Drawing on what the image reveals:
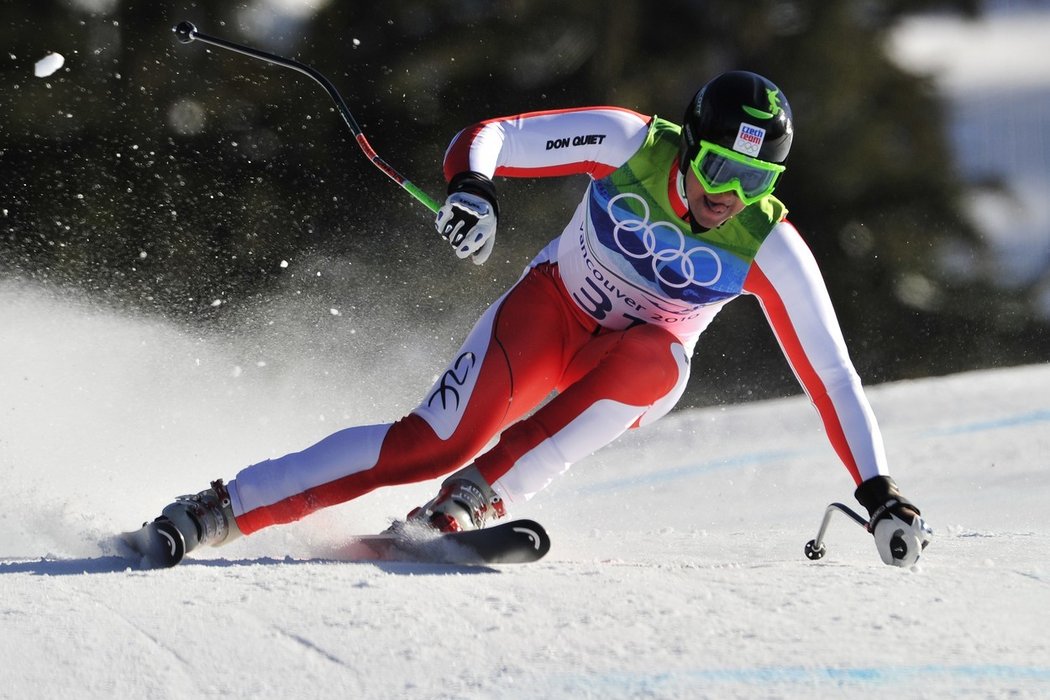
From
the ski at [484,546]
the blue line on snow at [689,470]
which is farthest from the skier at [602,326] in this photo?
the blue line on snow at [689,470]

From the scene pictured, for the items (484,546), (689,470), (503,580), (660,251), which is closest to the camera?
(503,580)

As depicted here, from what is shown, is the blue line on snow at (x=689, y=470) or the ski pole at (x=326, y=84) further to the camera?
the blue line on snow at (x=689, y=470)

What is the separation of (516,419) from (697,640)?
125 centimetres

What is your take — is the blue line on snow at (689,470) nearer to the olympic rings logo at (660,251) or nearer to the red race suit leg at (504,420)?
the red race suit leg at (504,420)

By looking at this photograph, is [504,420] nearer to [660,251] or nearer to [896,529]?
[660,251]

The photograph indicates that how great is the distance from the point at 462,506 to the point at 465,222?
24.2 inches

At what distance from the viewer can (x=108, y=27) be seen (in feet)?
21.1

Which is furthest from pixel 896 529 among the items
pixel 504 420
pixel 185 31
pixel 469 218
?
pixel 185 31

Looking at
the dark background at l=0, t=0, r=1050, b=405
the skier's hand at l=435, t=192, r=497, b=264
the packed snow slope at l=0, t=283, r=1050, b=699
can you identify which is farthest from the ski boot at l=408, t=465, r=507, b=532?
the dark background at l=0, t=0, r=1050, b=405

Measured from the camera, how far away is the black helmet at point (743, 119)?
270cm

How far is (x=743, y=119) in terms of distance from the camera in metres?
2.70

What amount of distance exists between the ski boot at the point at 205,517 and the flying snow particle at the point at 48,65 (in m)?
4.24

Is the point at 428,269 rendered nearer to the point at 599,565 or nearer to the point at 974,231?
the point at 974,231

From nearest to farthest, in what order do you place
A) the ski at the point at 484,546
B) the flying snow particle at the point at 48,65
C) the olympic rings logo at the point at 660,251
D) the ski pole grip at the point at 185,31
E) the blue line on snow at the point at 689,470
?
the ski at the point at 484,546 < the olympic rings logo at the point at 660,251 < the ski pole grip at the point at 185,31 < the blue line on snow at the point at 689,470 < the flying snow particle at the point at 48,65
